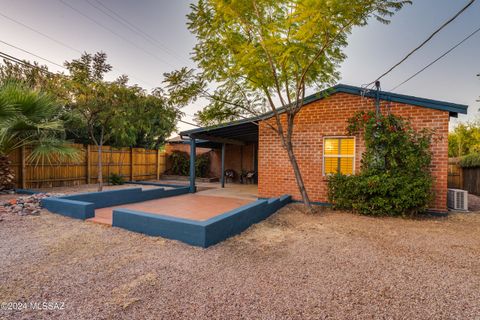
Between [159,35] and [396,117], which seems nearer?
[396,117]

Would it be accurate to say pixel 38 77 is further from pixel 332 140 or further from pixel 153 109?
pixel 332 140

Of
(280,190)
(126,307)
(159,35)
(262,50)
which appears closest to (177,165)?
(159,35)

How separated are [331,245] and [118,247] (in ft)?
11.8

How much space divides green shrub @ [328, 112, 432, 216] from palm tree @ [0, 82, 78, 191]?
8745mm

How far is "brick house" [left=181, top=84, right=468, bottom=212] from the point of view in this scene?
613 cm

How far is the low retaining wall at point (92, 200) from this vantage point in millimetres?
5632

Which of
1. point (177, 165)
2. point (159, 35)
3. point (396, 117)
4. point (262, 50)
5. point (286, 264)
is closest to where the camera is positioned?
point (286, 264)

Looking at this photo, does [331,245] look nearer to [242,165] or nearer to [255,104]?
[255,104]

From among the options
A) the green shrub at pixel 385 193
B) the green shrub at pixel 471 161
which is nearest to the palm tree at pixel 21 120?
the green shrub at pixel 385 193

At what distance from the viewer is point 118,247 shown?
152 inches

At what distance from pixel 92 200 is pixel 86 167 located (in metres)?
7.17

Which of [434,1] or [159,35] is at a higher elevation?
[159,35]

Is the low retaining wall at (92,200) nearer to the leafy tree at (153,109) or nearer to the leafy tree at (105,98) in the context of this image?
the leafy tree at (105,98)

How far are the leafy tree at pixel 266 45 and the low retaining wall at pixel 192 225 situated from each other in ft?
8.01
